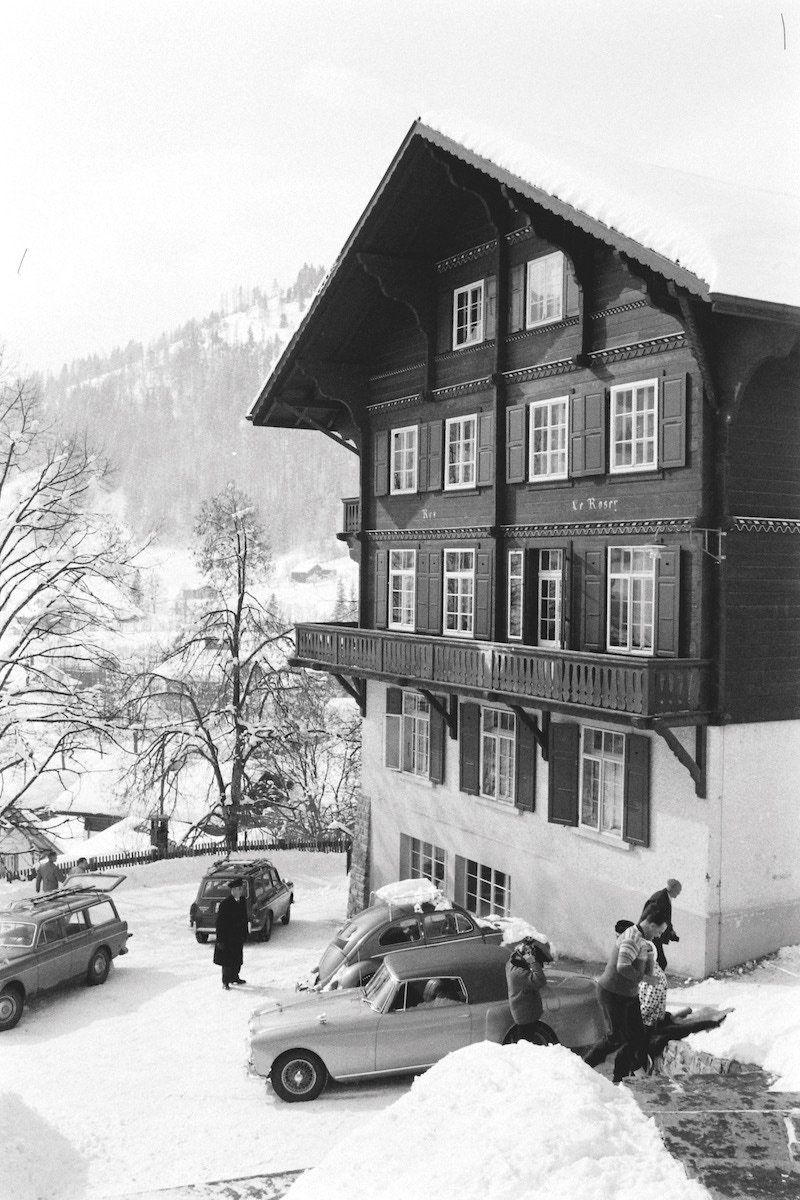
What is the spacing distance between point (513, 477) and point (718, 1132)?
1424 centimetres

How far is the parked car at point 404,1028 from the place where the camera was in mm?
12000

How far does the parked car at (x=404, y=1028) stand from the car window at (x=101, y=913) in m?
8.00

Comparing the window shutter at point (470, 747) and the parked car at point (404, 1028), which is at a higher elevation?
the window shutter at point (470, 747)

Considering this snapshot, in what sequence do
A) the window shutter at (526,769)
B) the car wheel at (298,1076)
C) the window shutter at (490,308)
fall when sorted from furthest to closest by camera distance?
the window shutter at (490,308)
the window shutter at (526,769)
the car wheel at (298,1076)

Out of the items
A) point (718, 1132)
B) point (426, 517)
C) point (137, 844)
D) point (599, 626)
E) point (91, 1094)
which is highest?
point (426, 517)

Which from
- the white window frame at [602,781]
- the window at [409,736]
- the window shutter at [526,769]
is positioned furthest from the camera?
the window at [409,736]

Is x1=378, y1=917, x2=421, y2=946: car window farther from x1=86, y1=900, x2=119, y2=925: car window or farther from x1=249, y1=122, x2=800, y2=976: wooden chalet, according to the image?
x1=86, y1=900, x2=119, y2=925: car window

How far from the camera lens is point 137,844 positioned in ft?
152

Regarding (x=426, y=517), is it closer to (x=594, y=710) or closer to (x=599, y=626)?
(x=599, y=626)

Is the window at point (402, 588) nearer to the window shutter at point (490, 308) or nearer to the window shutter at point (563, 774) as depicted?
the window shutter at point (490, 308)

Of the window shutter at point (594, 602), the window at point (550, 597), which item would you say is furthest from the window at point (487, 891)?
the window shutter at point (594, 602)

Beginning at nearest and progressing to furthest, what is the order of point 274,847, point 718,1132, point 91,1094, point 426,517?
Result: point 718,1132, point 91,1094, point 426,517, point 274,847

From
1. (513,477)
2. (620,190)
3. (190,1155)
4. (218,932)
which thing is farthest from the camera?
(513,477)

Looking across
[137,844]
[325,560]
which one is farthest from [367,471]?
[325,560]
